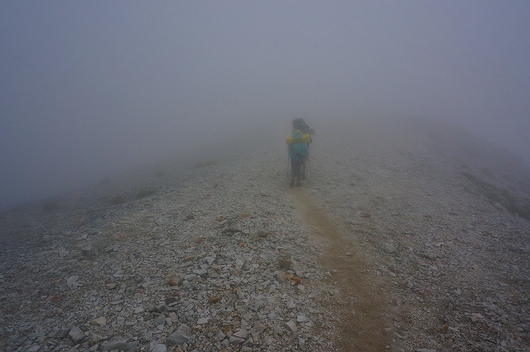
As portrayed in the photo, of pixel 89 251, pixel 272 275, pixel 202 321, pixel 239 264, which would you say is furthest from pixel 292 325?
pixel 89 251

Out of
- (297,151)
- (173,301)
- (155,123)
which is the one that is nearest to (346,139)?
(297,151)

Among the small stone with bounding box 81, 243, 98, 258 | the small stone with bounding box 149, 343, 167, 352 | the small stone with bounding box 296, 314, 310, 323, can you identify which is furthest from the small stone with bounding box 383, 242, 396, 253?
the small stone with bounding box 81, 243, 98, 258

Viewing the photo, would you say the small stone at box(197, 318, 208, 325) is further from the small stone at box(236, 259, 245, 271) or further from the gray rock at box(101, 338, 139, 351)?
the small stone at box(236, 259, 245, 271)

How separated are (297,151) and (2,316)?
15.0 metres

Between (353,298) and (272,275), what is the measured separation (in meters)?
2.66

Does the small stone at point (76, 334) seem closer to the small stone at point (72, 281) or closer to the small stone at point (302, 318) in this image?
the small stone at point (72, 281)

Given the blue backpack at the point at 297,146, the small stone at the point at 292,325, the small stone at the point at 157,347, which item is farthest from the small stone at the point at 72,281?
the blue backpack at the point at 297,146

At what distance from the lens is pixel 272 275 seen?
8.48 meters

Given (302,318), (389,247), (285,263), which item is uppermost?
(285,263)

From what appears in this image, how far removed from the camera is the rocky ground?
635 centimetres

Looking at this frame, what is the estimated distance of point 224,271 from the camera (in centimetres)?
856

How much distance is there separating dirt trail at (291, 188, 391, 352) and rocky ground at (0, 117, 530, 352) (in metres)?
0.04

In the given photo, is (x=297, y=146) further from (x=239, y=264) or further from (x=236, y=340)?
(x=236, y=340)

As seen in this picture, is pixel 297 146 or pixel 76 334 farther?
pixel 297 146
